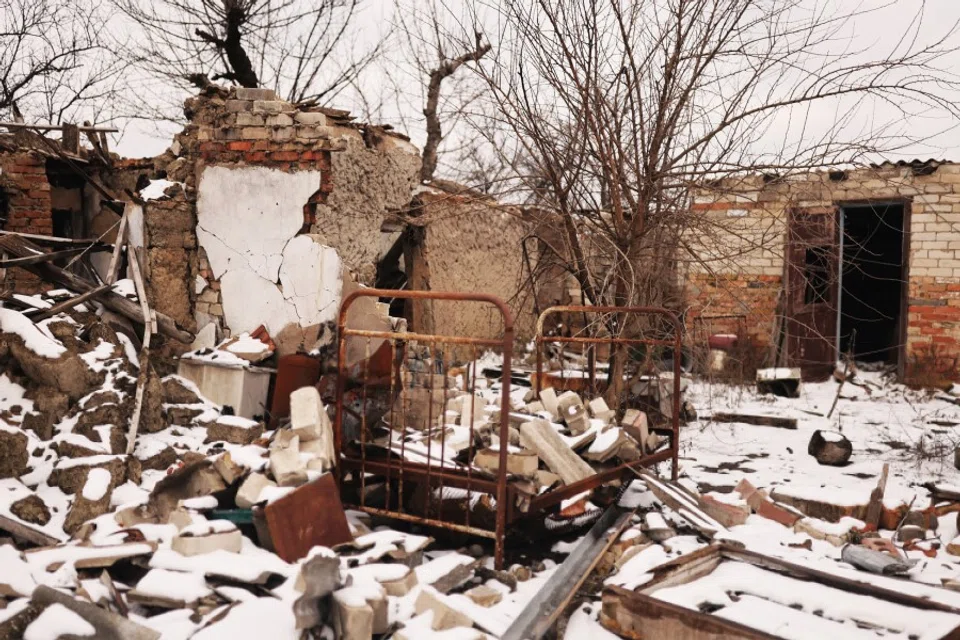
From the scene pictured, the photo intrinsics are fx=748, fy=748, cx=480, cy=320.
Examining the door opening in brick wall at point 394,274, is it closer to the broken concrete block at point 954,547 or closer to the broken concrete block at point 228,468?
the broken concrete block at point 228,468

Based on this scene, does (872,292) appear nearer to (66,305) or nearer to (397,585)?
(397,585)

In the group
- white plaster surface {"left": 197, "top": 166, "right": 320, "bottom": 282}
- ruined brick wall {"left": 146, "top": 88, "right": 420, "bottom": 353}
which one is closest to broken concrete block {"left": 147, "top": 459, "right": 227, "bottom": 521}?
ruined brick wall {"left": 146, "top": 88, "right": 420, "bottom": 353}

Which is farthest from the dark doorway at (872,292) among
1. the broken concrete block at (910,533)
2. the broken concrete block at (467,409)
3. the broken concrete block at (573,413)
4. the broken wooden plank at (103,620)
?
the broken wooden plank at (103,620)

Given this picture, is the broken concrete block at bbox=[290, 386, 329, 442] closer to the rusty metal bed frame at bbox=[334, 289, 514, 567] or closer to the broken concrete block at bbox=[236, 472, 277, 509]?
the rusty metal bed frame at bbox=[334, 289, 514, 567]

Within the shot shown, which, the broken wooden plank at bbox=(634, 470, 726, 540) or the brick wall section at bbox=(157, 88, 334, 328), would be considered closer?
the broken wooden plank at bbox=(634, 470, 726, 540)

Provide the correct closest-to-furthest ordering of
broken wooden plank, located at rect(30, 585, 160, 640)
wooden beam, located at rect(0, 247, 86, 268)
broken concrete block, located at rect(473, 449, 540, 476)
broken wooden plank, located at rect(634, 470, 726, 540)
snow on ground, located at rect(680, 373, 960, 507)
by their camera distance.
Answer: broken wooden plank, located at rect(30, 585, 160, 640) < broken concrete block, located at rect(473, 449, 540, 476) < broken wooden plank, located at rect(634, 470, 726, 540) < wooden beam, located at rect(0, 247, 86, 268) < snow on ground, located at rect(680, 373, 960, 507)

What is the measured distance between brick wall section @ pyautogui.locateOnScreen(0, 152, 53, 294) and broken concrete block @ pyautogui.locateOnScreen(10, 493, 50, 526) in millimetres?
4347

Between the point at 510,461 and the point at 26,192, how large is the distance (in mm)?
6070

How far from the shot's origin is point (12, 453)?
4.07m

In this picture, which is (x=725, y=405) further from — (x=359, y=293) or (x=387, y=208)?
(x=359, y=293)

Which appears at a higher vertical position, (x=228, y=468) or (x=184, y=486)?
(x=228, y=468)

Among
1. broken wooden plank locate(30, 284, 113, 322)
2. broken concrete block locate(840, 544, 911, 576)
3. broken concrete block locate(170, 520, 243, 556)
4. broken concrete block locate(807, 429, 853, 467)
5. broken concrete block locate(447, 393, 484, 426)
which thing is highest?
broken wooden plank locate(30, 284, 113, 322)

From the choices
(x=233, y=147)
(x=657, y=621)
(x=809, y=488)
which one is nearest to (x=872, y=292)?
(x=809, y=488)

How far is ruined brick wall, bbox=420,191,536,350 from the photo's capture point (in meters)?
8.47
